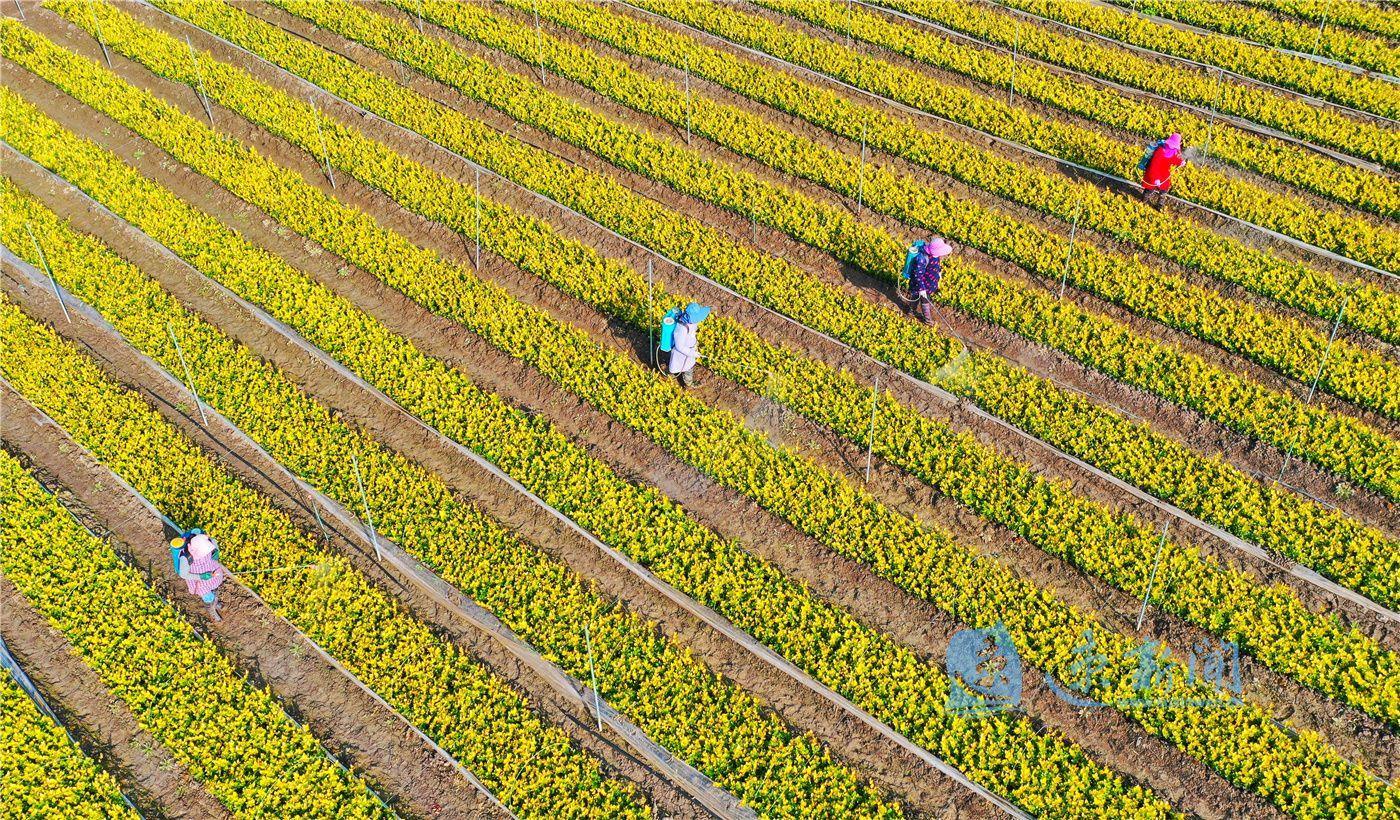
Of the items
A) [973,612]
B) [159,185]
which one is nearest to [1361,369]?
[973,612]

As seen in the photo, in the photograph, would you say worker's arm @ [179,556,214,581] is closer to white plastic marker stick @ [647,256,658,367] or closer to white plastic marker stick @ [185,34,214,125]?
white plastic marker stick @ [647,256,658,367]

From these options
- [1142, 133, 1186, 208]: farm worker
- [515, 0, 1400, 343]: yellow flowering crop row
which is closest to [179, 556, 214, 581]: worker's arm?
[515, 0, 1400, 343]: yellow flowering crop row

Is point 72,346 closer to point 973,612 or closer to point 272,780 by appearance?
point 272,780

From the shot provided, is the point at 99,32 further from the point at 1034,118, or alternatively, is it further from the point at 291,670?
the point at 1034,118

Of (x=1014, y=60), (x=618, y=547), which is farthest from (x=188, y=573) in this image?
(x=1014, y=60)

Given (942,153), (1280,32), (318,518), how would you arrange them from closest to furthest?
1. (318,518)
2. (942,153)
3. (1280,32)

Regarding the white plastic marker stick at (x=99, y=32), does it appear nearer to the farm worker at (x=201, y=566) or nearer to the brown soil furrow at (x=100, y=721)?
the brown soil furrow at (x=100, y=721)
